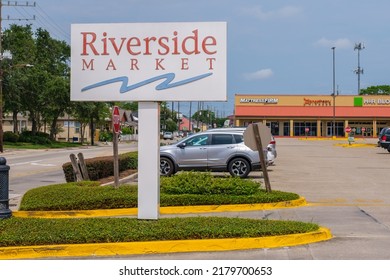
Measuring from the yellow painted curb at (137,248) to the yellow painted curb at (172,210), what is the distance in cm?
365

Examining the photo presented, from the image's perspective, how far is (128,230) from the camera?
8953 millimetres

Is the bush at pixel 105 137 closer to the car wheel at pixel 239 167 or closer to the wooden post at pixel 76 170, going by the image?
the car wheel at pixel 239 167

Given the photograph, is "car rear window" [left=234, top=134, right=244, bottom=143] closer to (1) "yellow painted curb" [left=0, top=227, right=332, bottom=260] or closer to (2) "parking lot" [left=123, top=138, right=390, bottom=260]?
(2) "parking lot" [left=123, top=138, right=390, bottom=260]

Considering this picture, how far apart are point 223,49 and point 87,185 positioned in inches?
243

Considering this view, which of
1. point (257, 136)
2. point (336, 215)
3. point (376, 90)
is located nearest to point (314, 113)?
point (376, 90)

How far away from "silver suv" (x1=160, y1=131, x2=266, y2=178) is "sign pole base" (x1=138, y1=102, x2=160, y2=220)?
1055 cm

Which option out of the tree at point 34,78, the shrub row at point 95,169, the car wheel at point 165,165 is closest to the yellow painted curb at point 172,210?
the shrub row at point 95,169

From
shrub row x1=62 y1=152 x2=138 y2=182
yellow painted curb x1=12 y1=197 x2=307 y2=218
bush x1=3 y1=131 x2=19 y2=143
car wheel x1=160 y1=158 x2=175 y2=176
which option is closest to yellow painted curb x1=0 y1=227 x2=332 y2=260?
yellow painted curb x1=12 y1=197 x2=307 y2=218

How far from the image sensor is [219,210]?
1270 centimetres

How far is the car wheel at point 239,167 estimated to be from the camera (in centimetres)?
2041

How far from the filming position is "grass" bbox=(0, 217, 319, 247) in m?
8.59

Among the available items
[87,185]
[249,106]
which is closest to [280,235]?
[87,185]

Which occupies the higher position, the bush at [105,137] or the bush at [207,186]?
the bush at [207,186]

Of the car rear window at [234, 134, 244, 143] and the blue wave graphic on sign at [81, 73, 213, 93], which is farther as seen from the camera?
the car rear window at [234, 134, 244, 143]
